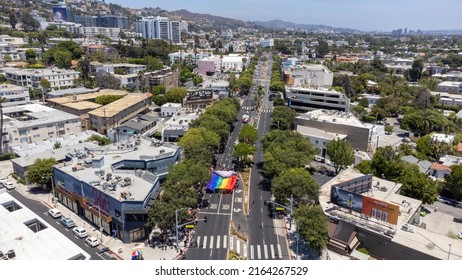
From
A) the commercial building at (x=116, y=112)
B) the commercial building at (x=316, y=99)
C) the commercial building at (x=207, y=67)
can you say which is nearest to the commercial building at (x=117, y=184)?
the commercial building at (x=116, y=112)

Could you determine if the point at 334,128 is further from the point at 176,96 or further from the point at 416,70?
the point at 416,70

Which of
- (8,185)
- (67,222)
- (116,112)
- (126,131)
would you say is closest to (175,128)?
(126,131)

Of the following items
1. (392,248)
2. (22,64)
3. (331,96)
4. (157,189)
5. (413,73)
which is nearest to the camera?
(392,248)

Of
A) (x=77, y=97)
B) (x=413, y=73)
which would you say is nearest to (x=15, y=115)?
(x=77, y=97)

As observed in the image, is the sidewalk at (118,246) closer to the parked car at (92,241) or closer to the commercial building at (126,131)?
the parked car at (92,241)

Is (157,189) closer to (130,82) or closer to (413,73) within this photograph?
(130,82)
